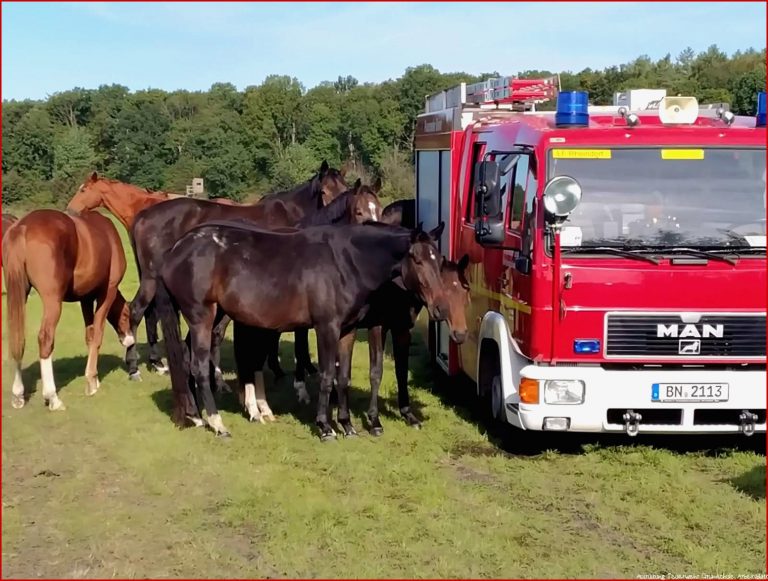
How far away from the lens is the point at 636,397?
18.5 ft

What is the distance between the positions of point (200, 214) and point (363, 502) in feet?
16.6

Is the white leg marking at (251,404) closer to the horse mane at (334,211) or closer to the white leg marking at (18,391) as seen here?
the horse mane at (334,211)

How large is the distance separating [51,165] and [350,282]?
54.8 m

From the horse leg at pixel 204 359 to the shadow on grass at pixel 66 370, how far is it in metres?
2.61

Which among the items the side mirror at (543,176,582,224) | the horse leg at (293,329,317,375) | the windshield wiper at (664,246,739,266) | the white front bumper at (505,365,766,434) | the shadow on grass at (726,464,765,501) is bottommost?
the shadow on grass at (726,464,765,501)

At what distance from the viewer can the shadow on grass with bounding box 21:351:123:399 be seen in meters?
8.92

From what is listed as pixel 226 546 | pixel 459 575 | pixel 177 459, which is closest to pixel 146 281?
pixel 177 459

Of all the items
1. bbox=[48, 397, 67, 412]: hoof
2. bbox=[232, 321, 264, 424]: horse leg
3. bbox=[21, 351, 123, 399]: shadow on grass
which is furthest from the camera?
bbox=[21, 351, 123, 399]: shadow on grass

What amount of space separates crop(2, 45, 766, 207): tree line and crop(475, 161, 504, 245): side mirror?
3957 centimetres

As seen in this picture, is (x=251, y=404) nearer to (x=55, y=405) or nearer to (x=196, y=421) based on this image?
(x=196, y=421)

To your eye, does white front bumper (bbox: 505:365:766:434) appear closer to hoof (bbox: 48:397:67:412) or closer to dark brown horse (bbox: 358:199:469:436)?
dark brown horse (bbox: 358:199:469:436)

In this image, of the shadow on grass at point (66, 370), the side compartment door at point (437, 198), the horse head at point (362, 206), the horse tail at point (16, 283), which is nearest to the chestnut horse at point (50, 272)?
the horse tail at point (16, 283)

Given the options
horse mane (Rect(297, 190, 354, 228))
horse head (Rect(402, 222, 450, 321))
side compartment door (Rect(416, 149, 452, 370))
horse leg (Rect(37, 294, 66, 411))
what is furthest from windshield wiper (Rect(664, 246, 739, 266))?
horse leg (Rect(37, 294, 66, 411))

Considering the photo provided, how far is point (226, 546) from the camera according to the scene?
185 inches
